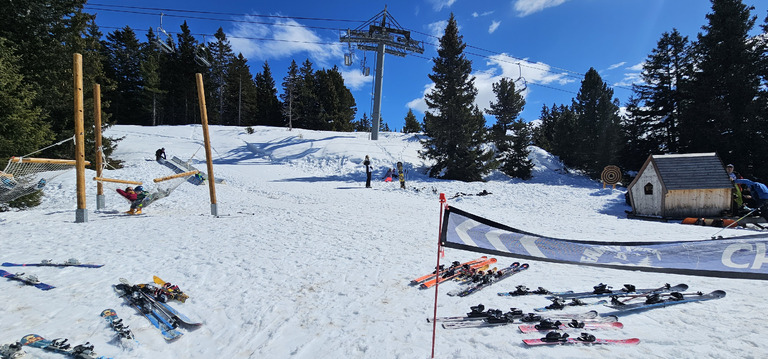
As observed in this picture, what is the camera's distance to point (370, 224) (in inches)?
405

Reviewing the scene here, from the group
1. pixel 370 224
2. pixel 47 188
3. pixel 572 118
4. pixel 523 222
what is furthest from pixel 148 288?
pixel 572 118

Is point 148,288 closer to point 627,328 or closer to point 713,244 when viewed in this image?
point 627,328

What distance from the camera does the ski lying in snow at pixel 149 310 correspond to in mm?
3693

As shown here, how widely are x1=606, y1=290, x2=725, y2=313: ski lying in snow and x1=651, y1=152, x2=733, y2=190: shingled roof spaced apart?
11100 millimetres

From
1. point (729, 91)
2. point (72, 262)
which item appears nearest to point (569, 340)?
point (72, 262)

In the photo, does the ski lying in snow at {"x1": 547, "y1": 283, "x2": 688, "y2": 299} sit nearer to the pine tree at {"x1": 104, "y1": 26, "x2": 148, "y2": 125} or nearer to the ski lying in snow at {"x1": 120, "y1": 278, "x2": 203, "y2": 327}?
the ski lying in snow at {"x1": 120, "y1": 278, "x2": 203, "y2": 327}

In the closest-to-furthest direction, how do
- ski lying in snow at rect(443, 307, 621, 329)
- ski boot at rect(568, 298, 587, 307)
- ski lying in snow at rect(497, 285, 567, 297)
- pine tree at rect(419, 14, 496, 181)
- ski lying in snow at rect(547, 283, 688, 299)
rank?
ski lying in snow at rect(443, 307, 621, 329), ski boot at rect(568, 298, 587, 307), ski lying in snow at rect(547, 283, 688, 299), ski lying in snow at rect(497, 285, 567, 297), pine tree at rect(419, 14, 496, 181)

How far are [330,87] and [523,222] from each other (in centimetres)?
4801

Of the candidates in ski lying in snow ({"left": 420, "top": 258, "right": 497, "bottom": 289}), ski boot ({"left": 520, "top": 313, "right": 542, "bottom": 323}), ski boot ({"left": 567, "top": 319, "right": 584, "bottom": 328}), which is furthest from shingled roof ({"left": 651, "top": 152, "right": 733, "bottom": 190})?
ski boot ({"left": 520, "top": 313, "right": 542, "bottom": 323})

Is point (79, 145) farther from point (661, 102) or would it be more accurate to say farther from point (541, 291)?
point (661, 102)

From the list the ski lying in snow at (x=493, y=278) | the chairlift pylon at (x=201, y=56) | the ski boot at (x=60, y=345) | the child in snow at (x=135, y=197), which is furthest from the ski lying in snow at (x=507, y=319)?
the chairlift pylon at (x=201, y=56)

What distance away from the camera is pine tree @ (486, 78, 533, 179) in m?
28.8

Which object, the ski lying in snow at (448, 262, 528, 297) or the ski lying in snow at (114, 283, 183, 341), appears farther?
the ski lying in snow at (448, 262, 528, 297)

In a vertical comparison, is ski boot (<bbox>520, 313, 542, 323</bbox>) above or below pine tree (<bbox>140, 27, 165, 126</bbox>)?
below
